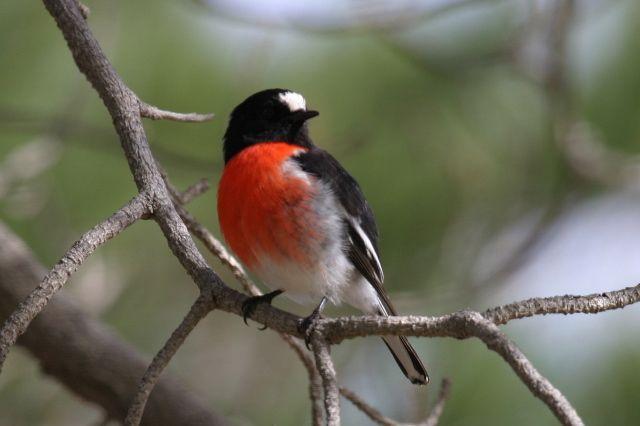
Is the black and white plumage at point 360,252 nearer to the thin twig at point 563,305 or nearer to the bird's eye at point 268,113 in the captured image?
the bird's eye at point 268,113

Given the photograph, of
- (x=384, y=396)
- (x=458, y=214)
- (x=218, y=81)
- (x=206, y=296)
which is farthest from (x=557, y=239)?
(x=206, y=296)

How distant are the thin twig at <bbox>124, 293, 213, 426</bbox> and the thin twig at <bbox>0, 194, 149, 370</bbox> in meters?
0.26

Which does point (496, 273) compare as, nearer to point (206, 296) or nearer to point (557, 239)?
point (557, 239)

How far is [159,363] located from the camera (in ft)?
6.54

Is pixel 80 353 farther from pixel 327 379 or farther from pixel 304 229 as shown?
pixel 327 379

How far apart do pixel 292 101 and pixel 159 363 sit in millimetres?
1720

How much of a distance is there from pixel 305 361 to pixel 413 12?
2308 mm

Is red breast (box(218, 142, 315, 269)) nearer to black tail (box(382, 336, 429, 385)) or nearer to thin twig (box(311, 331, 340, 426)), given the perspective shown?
black tail (box(382, 336, 429, 385))

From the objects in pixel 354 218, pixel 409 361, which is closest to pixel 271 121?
pixel 354 218

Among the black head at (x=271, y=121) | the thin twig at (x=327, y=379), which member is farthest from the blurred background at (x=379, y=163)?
the thin twig at (x=327, y=379)

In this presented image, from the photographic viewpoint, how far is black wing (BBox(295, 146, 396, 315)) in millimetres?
3105

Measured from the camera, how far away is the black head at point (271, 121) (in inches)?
137

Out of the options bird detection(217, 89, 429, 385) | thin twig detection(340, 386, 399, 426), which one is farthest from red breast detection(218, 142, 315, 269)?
thin twig detection(340, 386, 399, 426)

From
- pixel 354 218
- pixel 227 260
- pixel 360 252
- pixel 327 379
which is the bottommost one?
pixel 327 379
